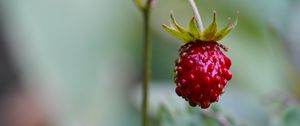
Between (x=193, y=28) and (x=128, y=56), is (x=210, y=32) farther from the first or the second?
(x=128, y=56)

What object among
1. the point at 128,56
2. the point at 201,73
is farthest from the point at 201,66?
the point at 128,56

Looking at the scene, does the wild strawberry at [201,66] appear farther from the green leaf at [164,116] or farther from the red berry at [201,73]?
the green leaf at [164,116]

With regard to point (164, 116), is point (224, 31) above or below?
above

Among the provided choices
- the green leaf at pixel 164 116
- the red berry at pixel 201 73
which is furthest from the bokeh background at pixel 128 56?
the red berry at pixel 201 73

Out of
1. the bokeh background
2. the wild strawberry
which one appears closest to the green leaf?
the bokeh background

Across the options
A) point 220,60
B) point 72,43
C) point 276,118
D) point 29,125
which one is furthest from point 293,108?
point 29,125

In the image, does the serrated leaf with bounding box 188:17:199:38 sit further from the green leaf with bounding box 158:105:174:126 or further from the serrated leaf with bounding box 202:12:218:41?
the green leaf with bounding box 158:105:174:126
